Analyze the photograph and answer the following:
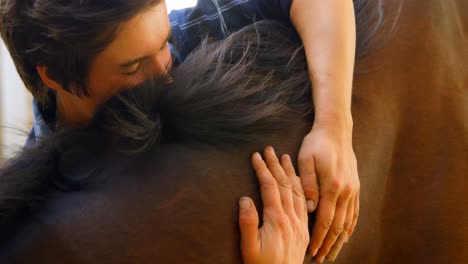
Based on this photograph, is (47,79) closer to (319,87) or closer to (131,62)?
(131,62)

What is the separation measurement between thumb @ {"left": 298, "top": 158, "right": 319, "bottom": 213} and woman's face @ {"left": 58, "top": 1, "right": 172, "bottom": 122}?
0.18m

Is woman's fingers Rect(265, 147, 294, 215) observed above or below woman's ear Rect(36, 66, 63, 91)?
below

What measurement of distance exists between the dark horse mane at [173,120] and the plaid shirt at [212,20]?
0.07m

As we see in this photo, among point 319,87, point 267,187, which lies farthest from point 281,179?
point 319,87

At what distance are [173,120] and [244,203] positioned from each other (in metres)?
0.11

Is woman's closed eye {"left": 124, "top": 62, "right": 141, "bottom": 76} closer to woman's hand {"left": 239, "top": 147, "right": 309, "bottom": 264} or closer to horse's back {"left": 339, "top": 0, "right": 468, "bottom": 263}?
woman's hand {"left": 239, "top": 147, "right": 309, "bottom": 264}

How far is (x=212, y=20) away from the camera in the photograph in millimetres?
732

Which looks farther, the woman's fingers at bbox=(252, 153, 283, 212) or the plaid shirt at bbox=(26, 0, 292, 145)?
the plaid shirt at bbox=(26, 0, 292, 145)

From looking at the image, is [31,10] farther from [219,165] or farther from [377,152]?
[377,152]

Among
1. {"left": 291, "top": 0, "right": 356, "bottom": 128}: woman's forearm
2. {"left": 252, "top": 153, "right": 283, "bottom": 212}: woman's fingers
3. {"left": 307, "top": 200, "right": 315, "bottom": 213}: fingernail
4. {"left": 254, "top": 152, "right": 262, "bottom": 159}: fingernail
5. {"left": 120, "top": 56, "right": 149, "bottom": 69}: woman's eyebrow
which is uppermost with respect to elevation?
Result: {"left": 120, "top": 56, "right": 149, "bottom": 69}: woman's eyebrow

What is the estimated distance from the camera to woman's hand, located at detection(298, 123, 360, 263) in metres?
0.60

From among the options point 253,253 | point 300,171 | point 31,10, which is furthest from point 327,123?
point 31,10

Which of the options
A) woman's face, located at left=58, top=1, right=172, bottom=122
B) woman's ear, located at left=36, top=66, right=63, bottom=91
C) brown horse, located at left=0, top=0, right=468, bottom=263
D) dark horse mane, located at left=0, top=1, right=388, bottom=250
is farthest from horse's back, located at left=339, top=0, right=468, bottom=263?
woman's ear, located at left=36, top=66, right=63, bottom=91

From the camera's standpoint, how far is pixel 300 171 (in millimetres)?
603
